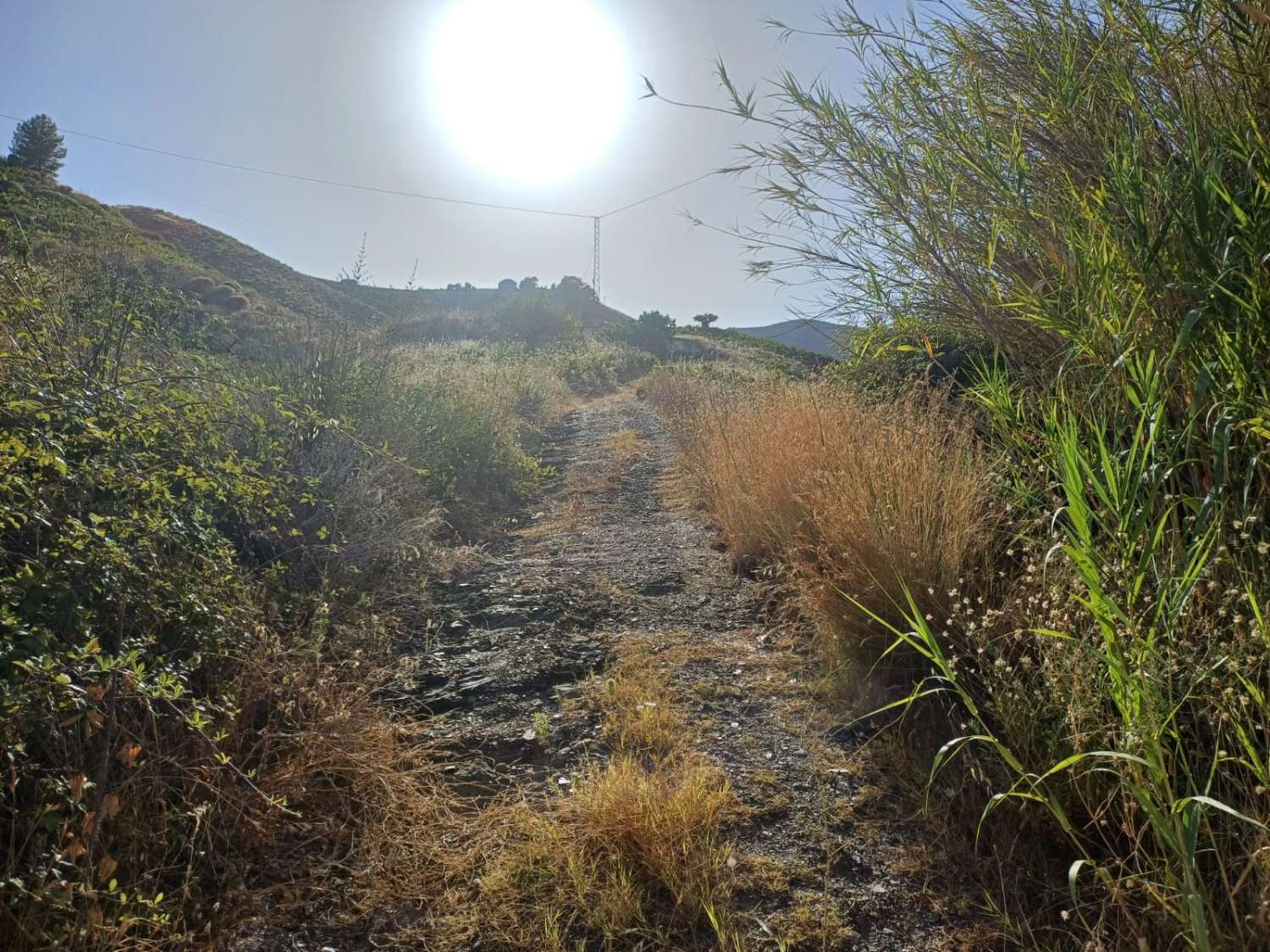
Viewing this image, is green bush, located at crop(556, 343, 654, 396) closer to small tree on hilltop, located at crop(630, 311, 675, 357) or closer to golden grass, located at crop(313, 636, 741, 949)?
small tree on hilltop, located at crop(630, 311, 675, 357)

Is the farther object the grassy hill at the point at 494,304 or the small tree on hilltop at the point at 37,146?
the grassy hill at the point at 494,304

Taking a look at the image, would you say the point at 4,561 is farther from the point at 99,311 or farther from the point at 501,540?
the point at 501,540

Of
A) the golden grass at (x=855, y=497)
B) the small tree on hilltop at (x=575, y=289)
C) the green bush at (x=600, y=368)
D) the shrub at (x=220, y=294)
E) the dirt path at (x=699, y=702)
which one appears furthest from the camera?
the small tree on hilltop at (x=575, y=289)

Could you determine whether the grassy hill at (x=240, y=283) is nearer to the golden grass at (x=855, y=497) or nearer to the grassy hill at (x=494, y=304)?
the grassy hill at (x=494, y=304)

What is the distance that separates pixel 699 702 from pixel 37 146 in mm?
32109

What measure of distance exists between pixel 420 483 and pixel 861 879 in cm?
461

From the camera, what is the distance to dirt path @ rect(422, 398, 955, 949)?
1.83 m

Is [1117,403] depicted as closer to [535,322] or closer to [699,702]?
[699,702]

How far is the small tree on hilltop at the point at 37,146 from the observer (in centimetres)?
2378

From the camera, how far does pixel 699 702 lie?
9.45 ft

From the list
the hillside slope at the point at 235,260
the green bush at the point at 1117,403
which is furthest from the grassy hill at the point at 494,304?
the green bush at the point at 1117,403

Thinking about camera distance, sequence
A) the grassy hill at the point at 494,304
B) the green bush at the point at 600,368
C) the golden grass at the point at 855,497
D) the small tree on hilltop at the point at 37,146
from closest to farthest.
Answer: the golden grass at the point at 855,497, the green bush at the point at 600,368, the small tree on hilltop at the point at 37,146, the grassy hill at the point at 494,304

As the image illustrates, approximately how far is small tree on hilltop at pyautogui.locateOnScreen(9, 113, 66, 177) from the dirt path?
93.8 ft

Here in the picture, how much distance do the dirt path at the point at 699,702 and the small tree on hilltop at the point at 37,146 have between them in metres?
28.6
